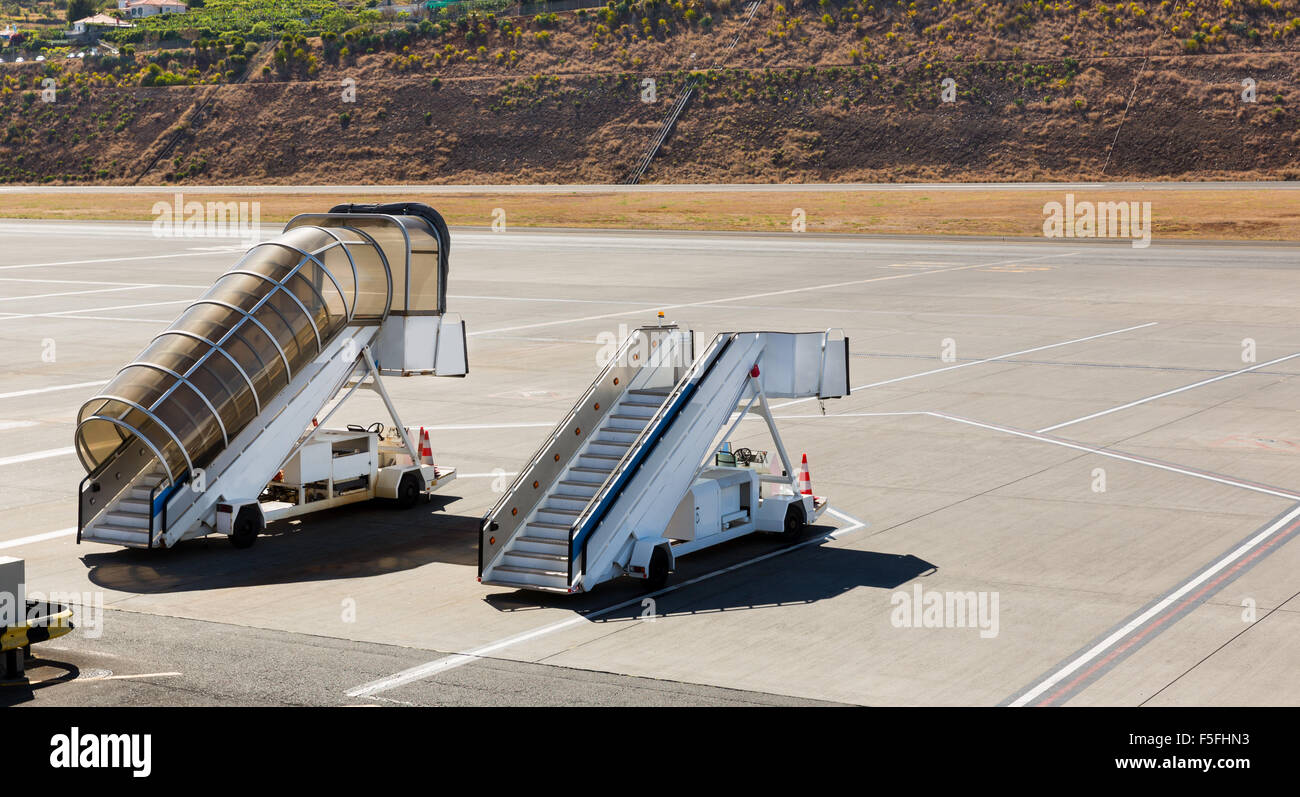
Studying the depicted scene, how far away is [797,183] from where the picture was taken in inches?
5251

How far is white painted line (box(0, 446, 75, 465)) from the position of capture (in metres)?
27.2

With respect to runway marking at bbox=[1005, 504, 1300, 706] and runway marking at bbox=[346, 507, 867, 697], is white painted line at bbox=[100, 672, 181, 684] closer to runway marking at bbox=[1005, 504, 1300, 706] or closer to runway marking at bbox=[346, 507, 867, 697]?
runway marking at bbox=[346, 507, 867, 697]

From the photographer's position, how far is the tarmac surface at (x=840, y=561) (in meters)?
15.1

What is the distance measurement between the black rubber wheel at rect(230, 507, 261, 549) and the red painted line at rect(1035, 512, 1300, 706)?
11.9 meters

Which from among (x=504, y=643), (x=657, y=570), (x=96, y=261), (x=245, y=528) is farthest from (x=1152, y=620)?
(x=96, y=261)

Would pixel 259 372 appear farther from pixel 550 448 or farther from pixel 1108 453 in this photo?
pixel 1108 453

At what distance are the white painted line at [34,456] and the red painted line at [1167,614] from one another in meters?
20.2

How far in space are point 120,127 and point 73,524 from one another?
153672 millimetres

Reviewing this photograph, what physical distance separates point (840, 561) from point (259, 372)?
887cm

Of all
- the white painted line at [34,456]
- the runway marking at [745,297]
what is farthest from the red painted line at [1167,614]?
the runway marking at [745,297]

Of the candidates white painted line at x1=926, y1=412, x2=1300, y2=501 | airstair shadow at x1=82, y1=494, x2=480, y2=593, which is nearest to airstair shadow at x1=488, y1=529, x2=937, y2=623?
airstair shadow at x1=82, y1=494, x2=480, y2=593

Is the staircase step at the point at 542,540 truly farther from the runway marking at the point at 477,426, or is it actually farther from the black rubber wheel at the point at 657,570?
the runway marking at the point at 477,426

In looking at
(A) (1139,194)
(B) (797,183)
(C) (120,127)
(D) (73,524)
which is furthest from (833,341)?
(C) (120,127)

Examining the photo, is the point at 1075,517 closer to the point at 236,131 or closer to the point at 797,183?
the point at 797,183
